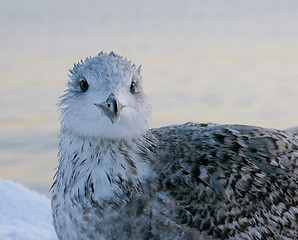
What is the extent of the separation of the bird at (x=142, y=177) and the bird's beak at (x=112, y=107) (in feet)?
0.04

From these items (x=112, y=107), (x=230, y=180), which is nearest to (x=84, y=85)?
(x=112, y=107)

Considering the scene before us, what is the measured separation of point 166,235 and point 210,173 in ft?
2.47

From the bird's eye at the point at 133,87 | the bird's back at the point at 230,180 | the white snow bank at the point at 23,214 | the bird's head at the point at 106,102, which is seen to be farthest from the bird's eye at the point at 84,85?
the white snow bank at the point at 23,214

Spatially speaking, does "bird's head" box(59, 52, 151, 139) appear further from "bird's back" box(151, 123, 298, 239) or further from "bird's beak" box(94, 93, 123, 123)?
"bird's back" box(151, 123, 298, 239)

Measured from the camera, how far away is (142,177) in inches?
233

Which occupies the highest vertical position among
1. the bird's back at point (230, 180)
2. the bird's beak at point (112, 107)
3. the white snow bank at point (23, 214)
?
the bird's beak at point (112, 107)

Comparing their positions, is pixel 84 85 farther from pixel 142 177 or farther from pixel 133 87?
pixel 142 177

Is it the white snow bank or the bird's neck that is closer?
the bird's neck

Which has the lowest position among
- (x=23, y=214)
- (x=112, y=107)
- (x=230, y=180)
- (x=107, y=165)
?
(x=23, y=214)

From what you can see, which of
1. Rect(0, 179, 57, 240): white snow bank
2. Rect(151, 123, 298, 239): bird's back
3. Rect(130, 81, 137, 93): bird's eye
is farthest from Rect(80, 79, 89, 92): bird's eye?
Rect(0, 179, 57, 240): white snow bank

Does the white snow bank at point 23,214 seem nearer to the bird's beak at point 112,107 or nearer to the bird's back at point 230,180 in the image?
the bird's back at point 230,180

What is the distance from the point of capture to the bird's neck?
5.86 m

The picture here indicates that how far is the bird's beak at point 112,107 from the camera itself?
212 inches

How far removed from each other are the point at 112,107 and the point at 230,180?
1457mm
